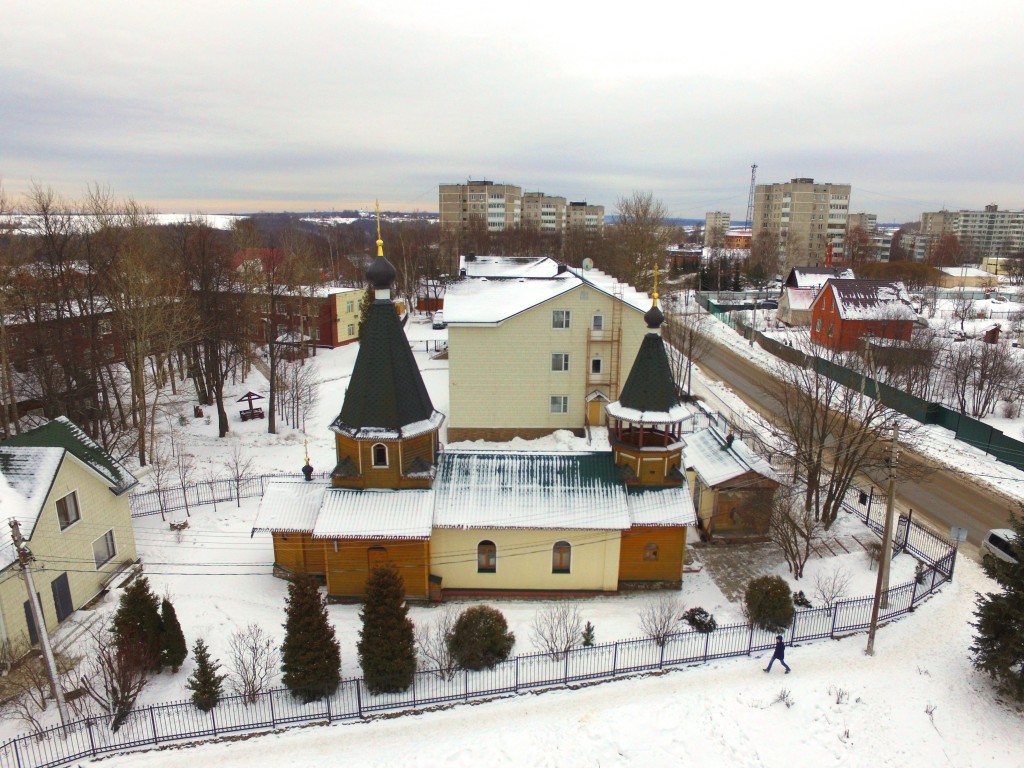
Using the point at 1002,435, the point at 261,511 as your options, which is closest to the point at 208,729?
the point at 261,511

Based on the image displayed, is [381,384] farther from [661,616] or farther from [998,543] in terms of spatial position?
[998,543]

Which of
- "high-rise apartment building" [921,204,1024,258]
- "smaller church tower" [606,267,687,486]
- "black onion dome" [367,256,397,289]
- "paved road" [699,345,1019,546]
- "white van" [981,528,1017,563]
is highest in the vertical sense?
"high-rise apartment building" [921,204,1024,258]

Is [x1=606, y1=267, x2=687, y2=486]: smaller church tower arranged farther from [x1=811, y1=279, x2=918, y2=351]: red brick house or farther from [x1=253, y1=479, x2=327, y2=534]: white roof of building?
[x1=811, y1=279, x2=918, y2=351]: red brick house

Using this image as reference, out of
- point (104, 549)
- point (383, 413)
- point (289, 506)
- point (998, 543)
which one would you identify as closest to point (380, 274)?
point (383, 413)

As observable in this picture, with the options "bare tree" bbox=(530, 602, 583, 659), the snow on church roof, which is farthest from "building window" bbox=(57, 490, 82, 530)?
"bare tree" bbox=(530, 602, 583, 659)

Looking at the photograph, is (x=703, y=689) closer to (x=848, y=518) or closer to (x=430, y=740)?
(x=430, y=740)

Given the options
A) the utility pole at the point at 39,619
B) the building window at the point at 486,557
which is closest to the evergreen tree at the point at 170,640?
the utility pole at the point at 39,619
